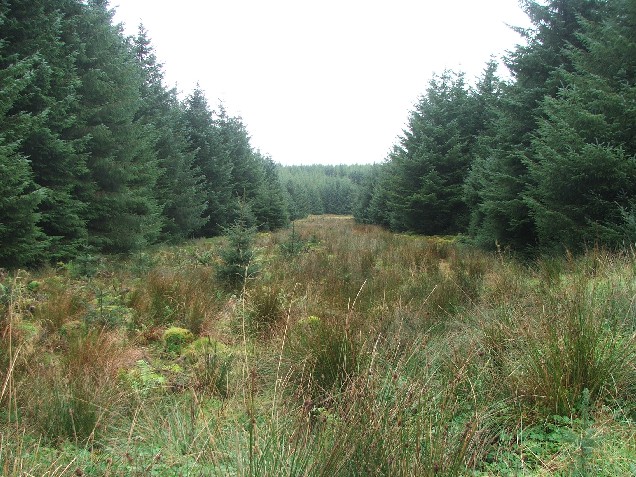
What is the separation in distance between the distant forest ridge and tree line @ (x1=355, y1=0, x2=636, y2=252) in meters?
0.04

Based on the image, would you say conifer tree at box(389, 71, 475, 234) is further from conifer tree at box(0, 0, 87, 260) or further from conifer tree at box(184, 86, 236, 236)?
conifer tree at box(0, 0, 87, 260)

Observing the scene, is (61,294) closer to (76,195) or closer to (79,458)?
(79,458)

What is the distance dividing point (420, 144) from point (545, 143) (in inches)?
339

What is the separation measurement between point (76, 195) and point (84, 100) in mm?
2524

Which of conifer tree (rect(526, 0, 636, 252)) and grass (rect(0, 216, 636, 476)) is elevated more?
conifer tree (rect(526, 0, 636, 252))

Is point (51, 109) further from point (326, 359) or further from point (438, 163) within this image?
point (438, 163)

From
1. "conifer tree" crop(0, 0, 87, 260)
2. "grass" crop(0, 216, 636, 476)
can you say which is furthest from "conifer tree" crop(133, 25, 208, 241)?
"grass" crop(0, 216, 636, 476)

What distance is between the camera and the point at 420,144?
55.3 feet

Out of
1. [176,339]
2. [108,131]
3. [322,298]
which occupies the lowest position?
[176,339]

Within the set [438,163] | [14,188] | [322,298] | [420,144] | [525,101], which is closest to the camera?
[322,298]

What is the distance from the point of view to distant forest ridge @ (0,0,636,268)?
6699 mm

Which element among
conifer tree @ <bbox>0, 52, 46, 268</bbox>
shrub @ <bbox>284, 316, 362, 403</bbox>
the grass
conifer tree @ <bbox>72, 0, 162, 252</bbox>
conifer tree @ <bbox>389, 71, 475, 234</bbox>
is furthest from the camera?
conifer tree @ <bbox>389, 71, 475, 234</bbox>

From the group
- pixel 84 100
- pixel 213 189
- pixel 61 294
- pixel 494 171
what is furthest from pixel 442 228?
pixel 61 294

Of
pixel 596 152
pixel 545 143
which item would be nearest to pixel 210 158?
pixel 545 143
